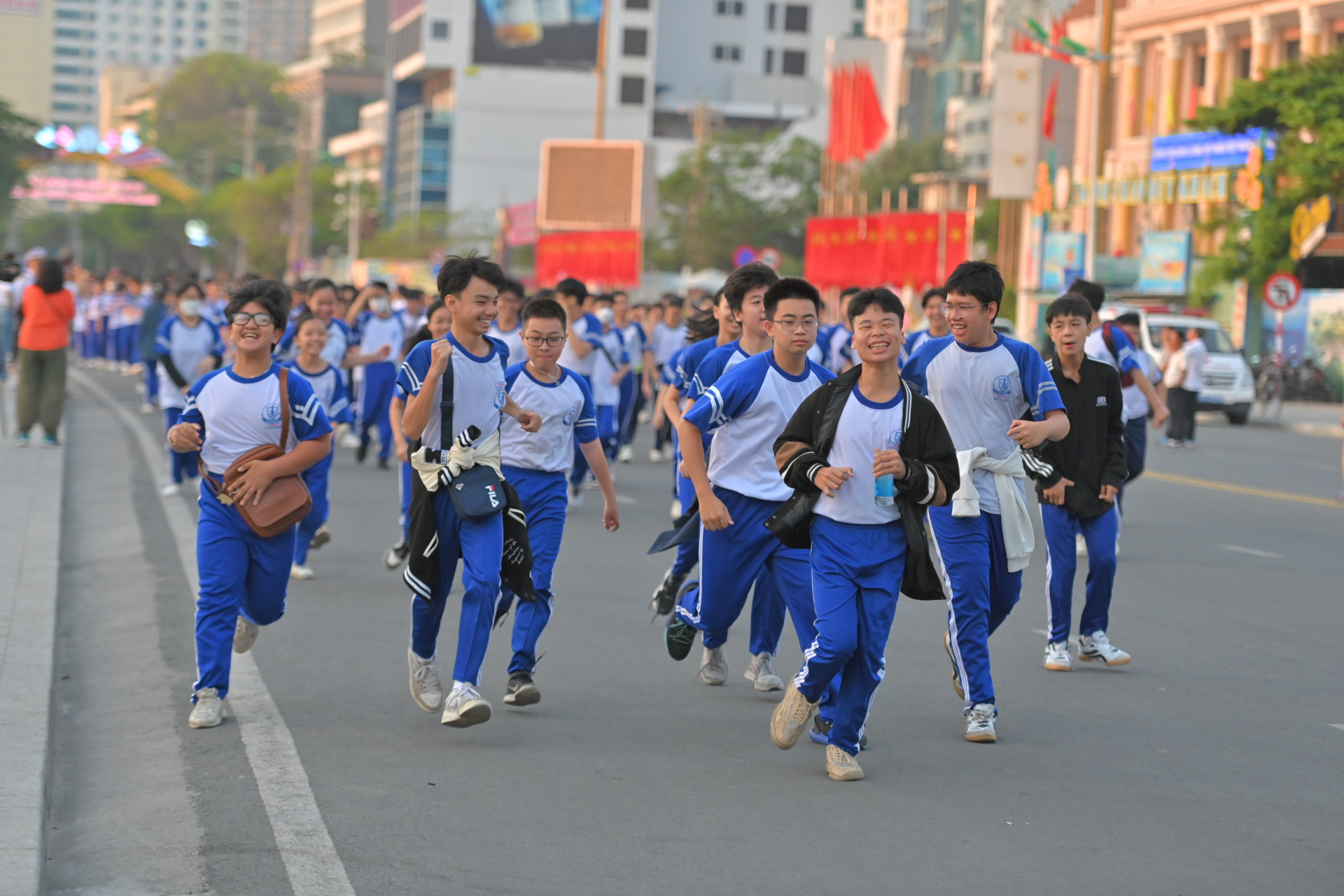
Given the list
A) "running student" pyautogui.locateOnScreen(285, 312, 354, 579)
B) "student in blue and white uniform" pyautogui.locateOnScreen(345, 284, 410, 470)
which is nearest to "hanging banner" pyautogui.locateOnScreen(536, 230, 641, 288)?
"student in blue and white uniform" pyautogui.locateOnScreen(345, 284, 410, 470)

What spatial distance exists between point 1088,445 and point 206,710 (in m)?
4.10

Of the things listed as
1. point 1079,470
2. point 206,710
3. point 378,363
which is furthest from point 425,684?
point 378,363

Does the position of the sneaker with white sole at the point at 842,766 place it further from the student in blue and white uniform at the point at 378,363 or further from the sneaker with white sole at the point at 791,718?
the student in blue and white uniform at the point at 378,363

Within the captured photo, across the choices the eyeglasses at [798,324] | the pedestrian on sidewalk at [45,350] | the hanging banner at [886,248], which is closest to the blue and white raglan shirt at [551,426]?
the eyeglasses at [798,324]

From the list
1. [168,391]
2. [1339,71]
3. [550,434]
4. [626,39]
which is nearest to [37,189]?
[626,39]

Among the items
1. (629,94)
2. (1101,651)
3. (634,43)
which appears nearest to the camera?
(1101,651)

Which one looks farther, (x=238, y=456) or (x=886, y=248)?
(x=886, y=248)

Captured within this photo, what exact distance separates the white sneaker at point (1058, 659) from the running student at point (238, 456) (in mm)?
3556

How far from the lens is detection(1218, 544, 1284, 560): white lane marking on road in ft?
42.0

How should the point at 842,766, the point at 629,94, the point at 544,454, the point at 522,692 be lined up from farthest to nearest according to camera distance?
the point at 629,94
the point at 544,454
the point at 522,692
the point at 842,766

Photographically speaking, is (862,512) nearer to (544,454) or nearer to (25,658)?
(544,454)

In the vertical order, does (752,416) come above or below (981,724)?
above

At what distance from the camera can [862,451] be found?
604 cm

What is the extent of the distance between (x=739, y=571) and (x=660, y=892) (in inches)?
84.1
